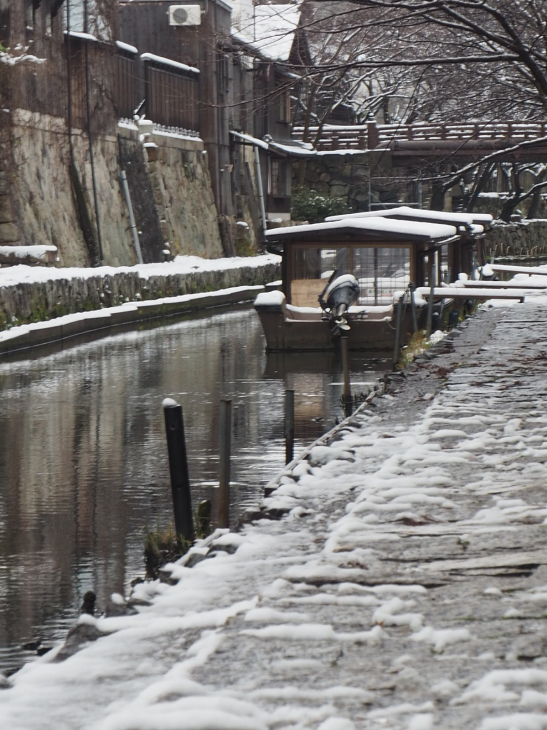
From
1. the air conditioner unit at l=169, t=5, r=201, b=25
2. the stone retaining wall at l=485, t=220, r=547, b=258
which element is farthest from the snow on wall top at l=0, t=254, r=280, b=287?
the stone retaining wall at l=485, t=220, r=547, b=258

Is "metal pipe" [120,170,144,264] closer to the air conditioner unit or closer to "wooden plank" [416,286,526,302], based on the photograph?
the air conditioner unit

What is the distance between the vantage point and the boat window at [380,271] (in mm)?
20906

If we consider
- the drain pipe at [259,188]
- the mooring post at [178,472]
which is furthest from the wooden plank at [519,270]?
the mooring post at [178,472]

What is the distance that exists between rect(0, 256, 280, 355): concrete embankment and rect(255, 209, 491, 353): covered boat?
4539 mm

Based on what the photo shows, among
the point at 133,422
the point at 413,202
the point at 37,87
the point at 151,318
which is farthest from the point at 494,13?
the point at 413,202

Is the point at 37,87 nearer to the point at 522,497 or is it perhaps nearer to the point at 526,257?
the point at 522,497

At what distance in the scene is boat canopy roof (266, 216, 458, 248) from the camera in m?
20.2

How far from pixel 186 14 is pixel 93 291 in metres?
18.0

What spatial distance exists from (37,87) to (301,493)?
83.2ft

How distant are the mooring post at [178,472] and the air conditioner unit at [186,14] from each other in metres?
35.8

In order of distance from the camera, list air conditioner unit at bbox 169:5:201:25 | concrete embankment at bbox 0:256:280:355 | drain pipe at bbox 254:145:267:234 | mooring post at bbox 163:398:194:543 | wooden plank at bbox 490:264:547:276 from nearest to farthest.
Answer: mooring post at bbox 163:398:194:543 → concrete embankment at bbox 0:256:280:355 → wooden plank at bbox 490:264:547:276 → air conditioner unit at bbox 169:5:201:25 → drain pipe at bbox 254:145:267:234

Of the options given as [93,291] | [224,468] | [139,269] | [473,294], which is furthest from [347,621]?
[139,269]

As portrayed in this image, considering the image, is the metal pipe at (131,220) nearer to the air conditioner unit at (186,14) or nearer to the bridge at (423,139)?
the air conditioner unit at (186,14)

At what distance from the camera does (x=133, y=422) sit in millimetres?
13742
